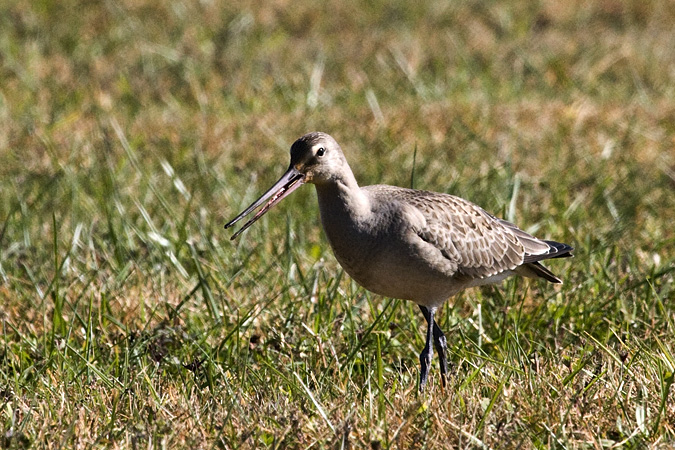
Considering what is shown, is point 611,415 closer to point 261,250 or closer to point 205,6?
point 261,250

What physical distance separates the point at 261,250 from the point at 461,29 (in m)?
5.06

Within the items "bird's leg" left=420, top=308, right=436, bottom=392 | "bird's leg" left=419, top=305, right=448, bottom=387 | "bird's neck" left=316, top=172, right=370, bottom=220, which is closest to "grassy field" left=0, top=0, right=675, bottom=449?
"bird's leg" left=420, top=308, right=436, bottom=392

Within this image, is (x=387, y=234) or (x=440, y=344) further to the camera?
(x=440, y=344)

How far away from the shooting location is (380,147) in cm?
693

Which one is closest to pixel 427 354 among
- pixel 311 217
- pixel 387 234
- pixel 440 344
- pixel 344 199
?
pixel 440 344

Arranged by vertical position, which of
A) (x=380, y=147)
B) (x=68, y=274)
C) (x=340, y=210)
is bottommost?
(x=380, y=147)

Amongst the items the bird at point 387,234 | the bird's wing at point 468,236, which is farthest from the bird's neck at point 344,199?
the bird's wing at point 468,236

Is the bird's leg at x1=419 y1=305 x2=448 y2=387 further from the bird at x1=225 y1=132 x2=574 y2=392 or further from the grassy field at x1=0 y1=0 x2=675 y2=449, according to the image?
the grassy field at x1=0 y1=0 x2=675 y2=449

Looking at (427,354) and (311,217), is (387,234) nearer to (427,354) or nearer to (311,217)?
(427,354)

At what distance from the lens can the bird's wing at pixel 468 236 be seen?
4.13 m

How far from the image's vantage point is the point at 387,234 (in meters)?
3.96

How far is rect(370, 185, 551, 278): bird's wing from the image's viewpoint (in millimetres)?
4129

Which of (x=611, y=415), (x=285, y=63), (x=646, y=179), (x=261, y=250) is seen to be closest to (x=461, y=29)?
(x=285, y=63)

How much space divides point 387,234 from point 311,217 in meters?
1.93
